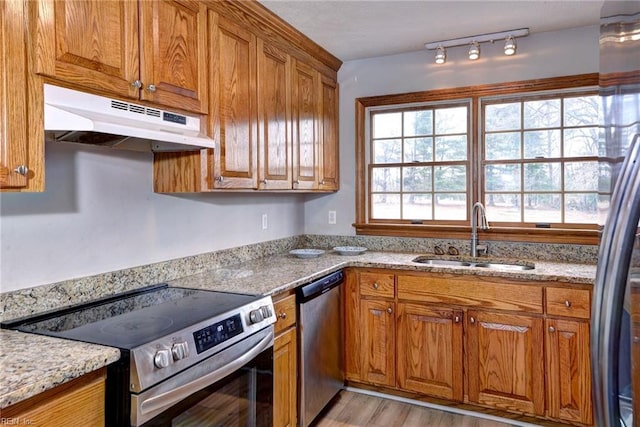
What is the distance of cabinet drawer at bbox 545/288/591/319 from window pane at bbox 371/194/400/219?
1.30 m

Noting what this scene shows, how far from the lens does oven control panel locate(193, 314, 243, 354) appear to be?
1487 mm

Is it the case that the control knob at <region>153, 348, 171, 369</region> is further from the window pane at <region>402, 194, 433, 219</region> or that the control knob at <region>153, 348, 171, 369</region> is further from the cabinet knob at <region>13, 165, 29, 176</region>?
the window pane at <region>402, 194, 433, 219</region>

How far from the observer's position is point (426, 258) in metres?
3.04

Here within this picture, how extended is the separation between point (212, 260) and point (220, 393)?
1071 millimetres

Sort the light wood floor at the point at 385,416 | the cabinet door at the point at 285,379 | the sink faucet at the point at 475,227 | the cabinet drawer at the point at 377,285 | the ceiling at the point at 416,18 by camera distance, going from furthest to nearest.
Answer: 1. the sink faucet at the point at 475,227
2. the cabinet drawer at the point at 377,285
3. the light wood floor at the point at 385,416
4. the ceiling at the point at 416,18
5. the cabinet door at the point at 285,379

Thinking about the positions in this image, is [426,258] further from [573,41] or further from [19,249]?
[19,249]

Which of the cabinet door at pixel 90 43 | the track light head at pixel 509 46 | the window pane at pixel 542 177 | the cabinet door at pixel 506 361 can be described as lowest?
the cabinet door at pixel 506 361

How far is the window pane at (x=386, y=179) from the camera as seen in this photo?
338cm

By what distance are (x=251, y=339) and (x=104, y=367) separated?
0.63m

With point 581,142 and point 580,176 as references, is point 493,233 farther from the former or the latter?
point 581,142

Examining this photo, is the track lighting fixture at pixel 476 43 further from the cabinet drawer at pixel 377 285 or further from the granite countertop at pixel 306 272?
the cabinet drawer at pixel 377 285

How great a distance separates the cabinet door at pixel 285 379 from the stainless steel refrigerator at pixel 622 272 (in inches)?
57.4

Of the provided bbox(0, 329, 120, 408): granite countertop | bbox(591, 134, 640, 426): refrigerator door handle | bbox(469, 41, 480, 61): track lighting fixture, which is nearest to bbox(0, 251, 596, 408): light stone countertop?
bbox(0, 329, 120, 408): granite countertop

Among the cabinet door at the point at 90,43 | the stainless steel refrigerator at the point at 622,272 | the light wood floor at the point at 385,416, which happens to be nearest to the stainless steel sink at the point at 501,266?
the light wood floor at the point at 385,416
